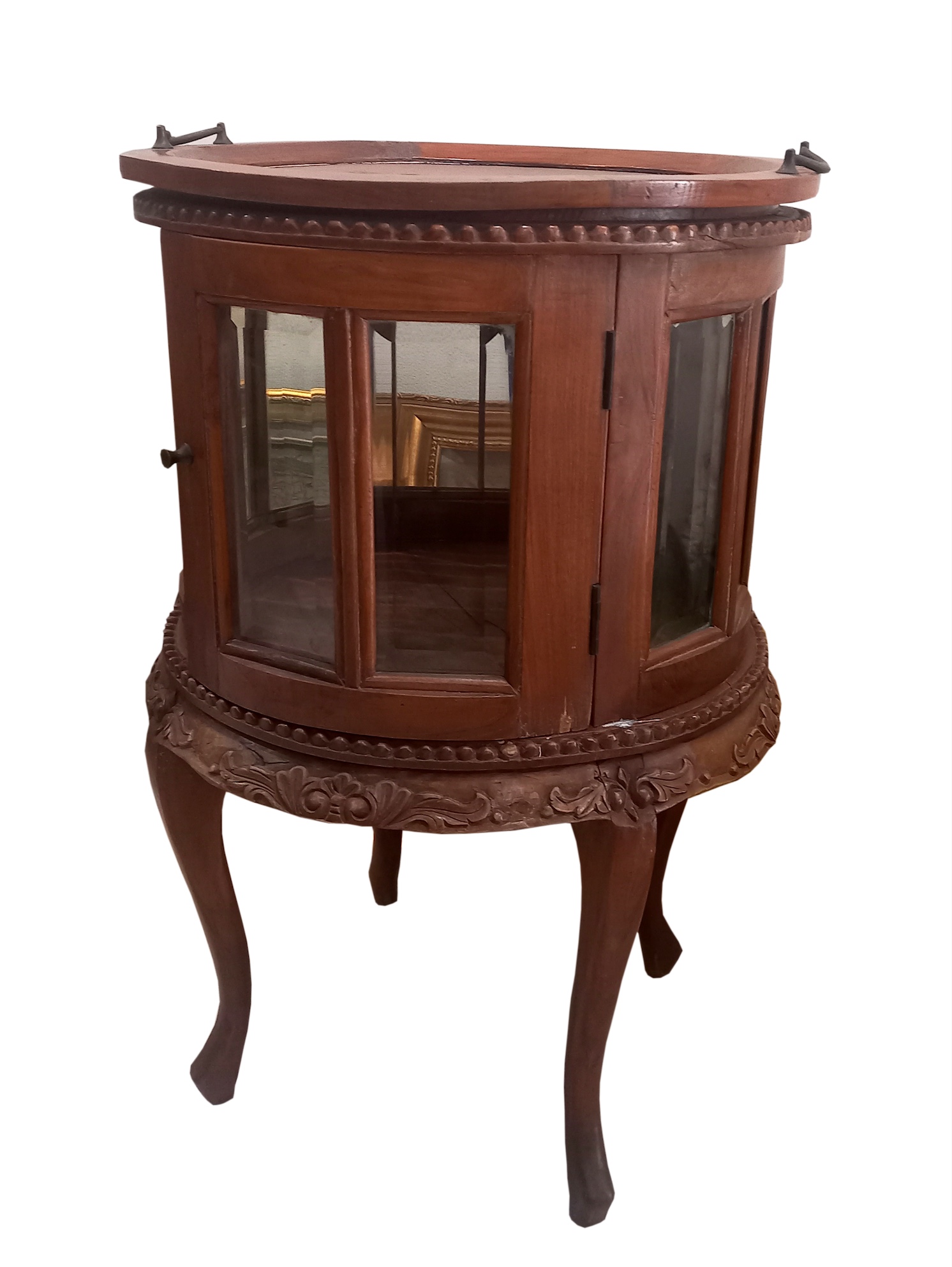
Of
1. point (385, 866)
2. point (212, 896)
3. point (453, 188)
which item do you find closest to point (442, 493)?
point (453, 188)

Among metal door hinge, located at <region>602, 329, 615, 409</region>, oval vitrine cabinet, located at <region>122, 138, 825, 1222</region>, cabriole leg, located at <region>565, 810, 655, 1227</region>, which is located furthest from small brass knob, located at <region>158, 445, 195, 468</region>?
cabriole leg, located at <region>565, 810, 655, 1227</region>

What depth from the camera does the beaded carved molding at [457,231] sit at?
61.9 inches

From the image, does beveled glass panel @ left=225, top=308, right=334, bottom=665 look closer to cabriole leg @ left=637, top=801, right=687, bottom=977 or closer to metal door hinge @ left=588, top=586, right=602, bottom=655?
metal door hinge @ left=588, top=586, right=602, bottom=655

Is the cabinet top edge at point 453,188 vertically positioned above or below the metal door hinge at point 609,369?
above

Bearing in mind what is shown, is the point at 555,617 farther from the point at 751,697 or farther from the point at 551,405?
the point at 751,697

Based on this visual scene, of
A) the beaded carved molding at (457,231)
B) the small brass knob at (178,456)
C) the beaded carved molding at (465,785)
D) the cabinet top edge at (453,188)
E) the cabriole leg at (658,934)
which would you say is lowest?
the cabriole leg at (658,934)

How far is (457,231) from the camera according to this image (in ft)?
5.16

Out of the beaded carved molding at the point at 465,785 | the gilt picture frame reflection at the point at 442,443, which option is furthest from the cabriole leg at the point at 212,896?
the gilt picture frame reflection at the point at 442,443

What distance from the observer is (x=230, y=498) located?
6.17ft

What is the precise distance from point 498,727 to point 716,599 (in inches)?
15.6

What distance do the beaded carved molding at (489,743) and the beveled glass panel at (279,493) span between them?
0.35 ft

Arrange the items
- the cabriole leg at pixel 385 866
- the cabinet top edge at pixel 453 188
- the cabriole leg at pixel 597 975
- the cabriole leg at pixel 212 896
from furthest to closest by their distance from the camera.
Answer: the cabriole leg at pixel 385 866, the cabriole leg at pixel 212 896, the cabriole leg at pixel 597 975, the cabinet top edge at pixel 453 188

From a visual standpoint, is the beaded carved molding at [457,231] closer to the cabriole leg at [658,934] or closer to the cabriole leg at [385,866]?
the cabriole leg at [658,934]

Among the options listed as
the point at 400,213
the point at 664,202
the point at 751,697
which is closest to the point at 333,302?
the point at 400,213
